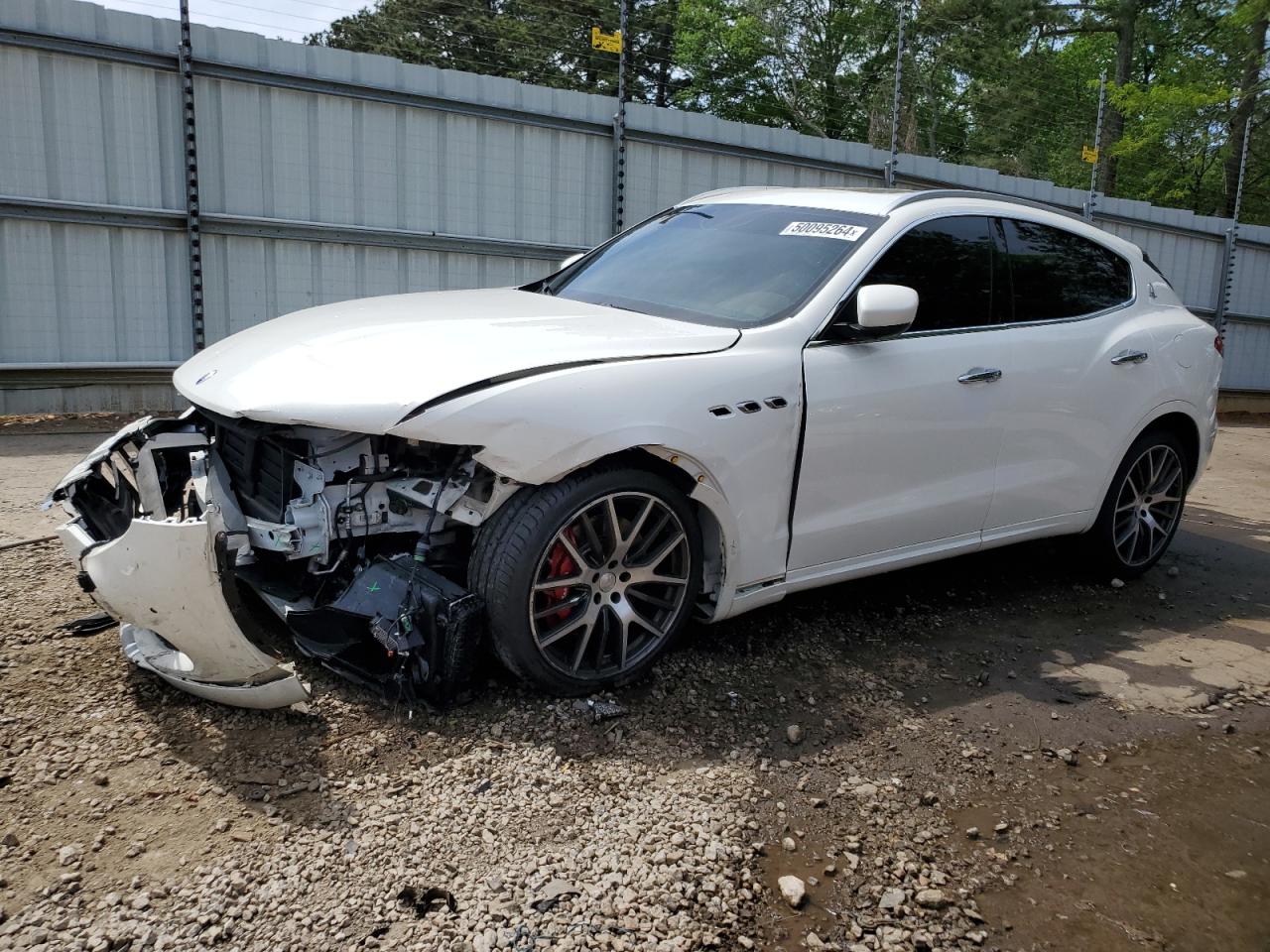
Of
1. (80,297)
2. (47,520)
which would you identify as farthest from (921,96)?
(47,520)

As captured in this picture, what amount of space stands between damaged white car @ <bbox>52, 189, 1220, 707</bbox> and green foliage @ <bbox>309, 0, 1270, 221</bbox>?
10036mm

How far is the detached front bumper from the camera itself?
2875mm

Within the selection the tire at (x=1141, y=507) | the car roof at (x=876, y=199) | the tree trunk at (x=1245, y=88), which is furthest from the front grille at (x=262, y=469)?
the tree trunk at (x=1245, y=88)

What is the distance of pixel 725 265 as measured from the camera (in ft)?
13.6

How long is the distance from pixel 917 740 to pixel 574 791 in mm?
1206

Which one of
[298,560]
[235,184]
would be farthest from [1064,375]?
[235,184]

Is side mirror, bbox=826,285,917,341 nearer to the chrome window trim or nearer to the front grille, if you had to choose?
the chrome window trim

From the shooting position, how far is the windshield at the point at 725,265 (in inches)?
154

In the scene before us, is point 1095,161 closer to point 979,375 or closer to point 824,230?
point 979,375

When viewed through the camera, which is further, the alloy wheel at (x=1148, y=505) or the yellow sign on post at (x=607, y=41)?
the yellow sign on post at (x=607, y=41)

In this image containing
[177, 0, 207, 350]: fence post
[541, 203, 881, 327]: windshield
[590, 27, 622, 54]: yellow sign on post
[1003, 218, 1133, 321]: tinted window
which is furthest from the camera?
[590, 27, 622, 54]: yellow sign on post

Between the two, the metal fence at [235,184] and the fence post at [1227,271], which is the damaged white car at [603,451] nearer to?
the metal fence at [235,184]

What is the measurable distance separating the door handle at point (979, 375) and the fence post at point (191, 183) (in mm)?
6524

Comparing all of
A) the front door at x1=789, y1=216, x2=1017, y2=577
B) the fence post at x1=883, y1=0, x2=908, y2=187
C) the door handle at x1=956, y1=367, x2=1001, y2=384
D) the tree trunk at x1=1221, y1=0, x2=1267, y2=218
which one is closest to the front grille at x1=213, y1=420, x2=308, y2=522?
the front door at x1=789, y1=216, x2=1017, y2=577
